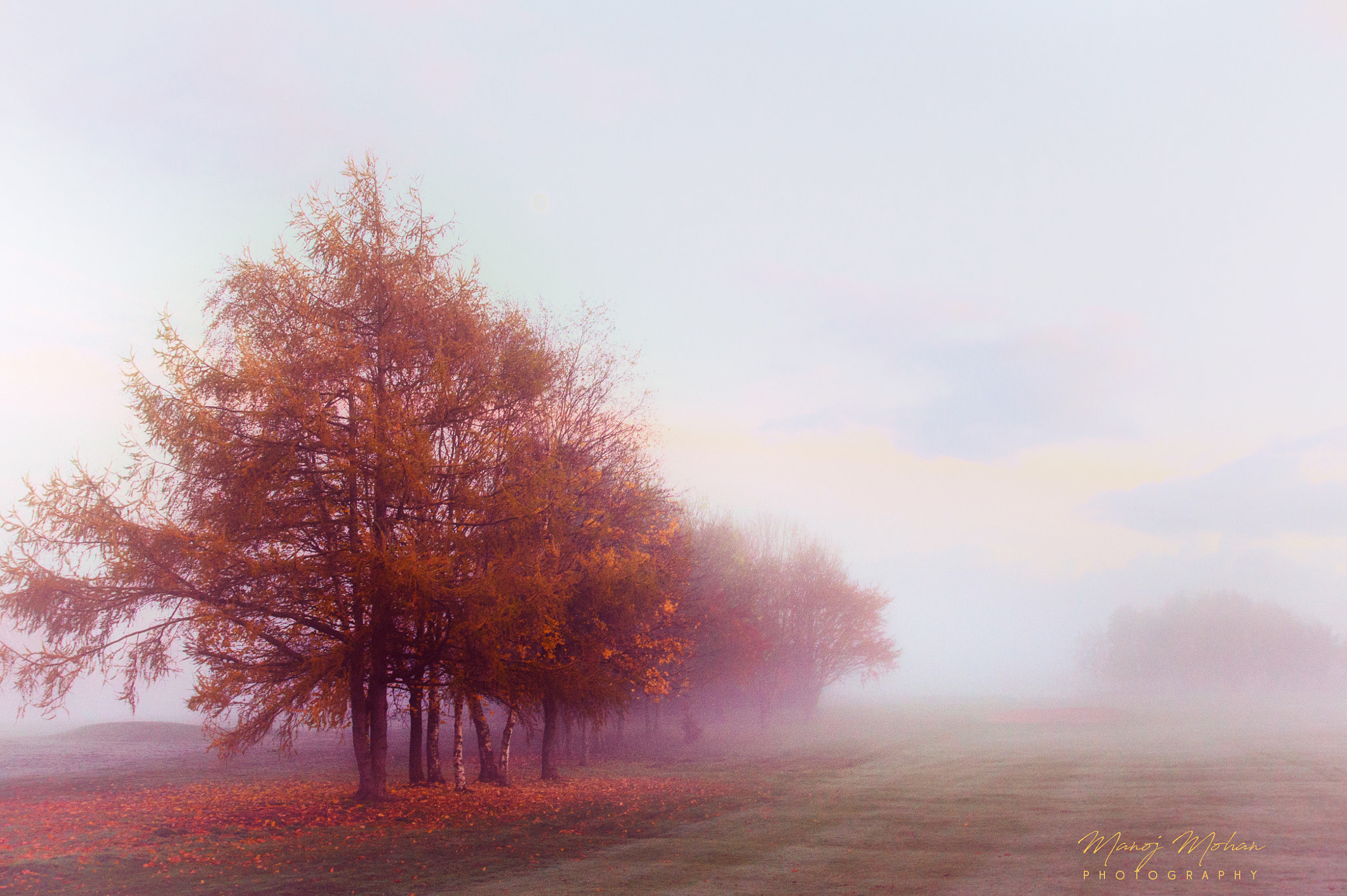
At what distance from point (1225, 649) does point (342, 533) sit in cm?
14417

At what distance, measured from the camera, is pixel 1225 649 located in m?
124

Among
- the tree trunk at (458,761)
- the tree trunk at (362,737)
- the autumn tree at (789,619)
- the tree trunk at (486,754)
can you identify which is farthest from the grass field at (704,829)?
the autumn tree at (789,619)

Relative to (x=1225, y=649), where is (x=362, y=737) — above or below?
above

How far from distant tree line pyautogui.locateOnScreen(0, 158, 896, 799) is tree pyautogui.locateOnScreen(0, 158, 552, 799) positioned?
0.06 metres

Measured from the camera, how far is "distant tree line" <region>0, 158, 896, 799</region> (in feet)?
A: 54.8

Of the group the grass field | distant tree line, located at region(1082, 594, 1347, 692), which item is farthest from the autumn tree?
distant tree line, located at region(1082, 594, 1347, 692)

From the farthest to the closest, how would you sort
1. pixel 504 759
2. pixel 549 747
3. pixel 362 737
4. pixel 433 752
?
pixel 549 747, pixel 504 759, pixel 433 752, pixel 362 737

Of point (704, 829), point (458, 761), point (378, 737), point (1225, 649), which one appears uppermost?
point (378, 737)

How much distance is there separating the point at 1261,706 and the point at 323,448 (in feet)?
365

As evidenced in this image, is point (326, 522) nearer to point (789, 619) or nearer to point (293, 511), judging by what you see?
point (293, 511)

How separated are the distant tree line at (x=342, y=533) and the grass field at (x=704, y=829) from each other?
2.45 meters

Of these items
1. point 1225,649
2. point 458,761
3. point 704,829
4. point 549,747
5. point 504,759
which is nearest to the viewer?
point 704,829

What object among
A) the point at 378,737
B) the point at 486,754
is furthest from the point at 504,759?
the point at 378,737

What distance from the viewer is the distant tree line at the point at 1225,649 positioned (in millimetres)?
124812
